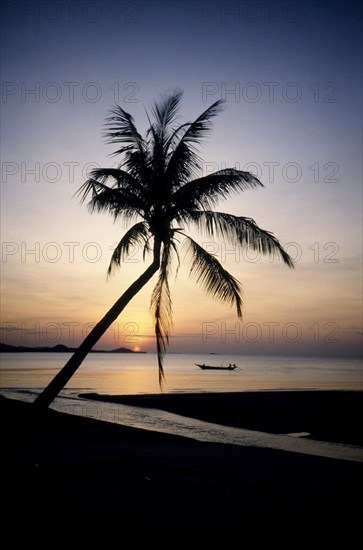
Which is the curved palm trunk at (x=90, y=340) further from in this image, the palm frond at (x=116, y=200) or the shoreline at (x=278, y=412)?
the shoreline at (x=278, y=412)

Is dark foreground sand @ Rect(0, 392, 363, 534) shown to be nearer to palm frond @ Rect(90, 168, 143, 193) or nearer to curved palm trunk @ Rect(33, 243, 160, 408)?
curved palm trunk @ Rect(33, 243, 160, 408)

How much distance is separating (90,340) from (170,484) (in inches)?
136

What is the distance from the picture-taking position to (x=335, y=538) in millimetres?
5984

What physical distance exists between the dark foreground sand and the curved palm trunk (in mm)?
451

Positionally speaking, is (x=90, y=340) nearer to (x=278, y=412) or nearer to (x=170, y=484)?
(x=170, y=484)

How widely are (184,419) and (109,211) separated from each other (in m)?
12.6

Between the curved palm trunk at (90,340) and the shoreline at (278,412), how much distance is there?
986 cm

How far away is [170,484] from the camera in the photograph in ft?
27.5

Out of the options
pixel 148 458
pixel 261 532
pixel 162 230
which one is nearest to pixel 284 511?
pixel 261 532

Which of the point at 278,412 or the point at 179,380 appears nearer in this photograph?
the point at 278,412

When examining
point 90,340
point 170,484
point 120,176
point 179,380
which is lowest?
point 179,380

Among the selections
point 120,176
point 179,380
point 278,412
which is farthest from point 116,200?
point 179,380

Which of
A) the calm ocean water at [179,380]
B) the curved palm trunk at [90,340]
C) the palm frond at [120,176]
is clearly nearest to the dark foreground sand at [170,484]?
the curved palm trunk at [90,340]

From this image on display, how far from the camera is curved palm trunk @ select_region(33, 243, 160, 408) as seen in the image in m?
9.72
